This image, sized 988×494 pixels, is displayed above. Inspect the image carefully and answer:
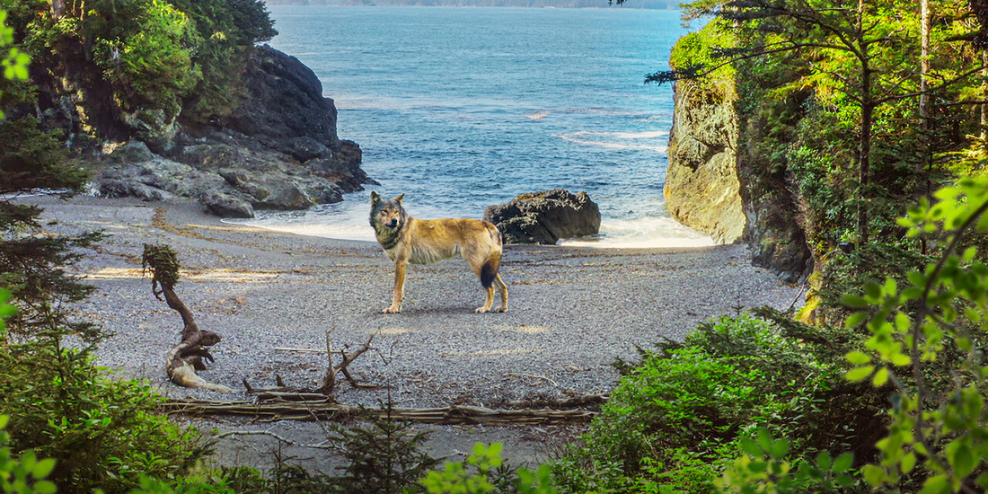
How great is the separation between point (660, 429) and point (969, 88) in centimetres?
632

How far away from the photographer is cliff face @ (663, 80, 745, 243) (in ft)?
66.2

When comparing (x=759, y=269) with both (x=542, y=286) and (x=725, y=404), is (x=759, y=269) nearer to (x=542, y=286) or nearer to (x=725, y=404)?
(x=542, y=286)

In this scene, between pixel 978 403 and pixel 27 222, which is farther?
pixel 27 222

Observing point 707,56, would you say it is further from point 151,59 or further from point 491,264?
point 151,59

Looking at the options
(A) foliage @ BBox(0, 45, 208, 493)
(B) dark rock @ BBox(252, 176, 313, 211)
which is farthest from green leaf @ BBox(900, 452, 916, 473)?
(B) dark rock @ BBox(252, 176, 313, 211)

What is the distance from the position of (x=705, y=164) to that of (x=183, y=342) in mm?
18251

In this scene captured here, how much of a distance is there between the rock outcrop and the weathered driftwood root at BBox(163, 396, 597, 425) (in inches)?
732

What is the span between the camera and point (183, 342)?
27.7 feet

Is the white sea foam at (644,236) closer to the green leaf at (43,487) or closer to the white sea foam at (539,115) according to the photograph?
the green leaf at (43,487)

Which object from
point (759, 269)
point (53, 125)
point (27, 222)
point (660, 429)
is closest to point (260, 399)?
point (27, 222)

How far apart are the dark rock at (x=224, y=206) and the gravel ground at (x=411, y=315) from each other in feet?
11.0

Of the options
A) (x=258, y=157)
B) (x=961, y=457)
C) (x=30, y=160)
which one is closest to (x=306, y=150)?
(x=258, y=157)

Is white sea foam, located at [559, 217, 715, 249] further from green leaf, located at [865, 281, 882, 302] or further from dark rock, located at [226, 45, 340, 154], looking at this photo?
green leaf, located at [865, 281, 882, 302]

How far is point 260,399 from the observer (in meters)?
7.01
